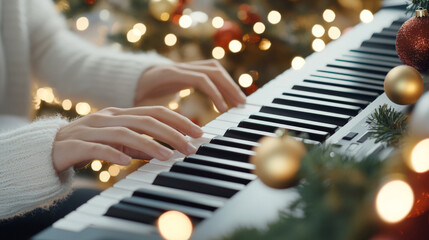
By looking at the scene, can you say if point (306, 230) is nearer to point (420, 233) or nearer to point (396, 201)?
point (396, 201)

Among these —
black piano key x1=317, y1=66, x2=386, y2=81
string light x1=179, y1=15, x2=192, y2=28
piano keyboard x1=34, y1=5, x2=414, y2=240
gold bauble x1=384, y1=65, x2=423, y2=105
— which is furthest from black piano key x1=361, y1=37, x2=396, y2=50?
string light x1=179, y1=15, x2=192, y2=28

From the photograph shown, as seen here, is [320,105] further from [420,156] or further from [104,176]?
[104,176]

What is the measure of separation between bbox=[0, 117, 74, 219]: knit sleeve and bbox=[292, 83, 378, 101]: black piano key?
424mm

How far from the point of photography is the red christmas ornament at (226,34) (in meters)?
2.19

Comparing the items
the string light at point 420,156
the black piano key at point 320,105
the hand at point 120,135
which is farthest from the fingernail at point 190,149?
the string light at point 420,156

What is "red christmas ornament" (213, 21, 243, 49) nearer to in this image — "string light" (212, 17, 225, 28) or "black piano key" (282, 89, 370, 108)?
"string light" (212, 17, 225, 28)

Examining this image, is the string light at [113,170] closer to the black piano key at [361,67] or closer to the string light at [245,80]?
the string light at [245,80]

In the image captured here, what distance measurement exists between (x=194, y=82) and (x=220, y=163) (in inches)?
15.1

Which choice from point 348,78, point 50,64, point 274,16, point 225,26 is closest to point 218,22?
point 225,26

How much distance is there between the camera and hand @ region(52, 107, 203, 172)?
0.78 m

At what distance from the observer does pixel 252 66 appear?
238 cm

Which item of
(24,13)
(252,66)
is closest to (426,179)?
(24,13)

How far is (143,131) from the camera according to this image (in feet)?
2.74

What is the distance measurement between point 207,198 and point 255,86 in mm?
1772
